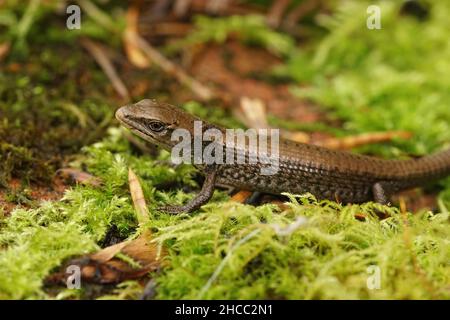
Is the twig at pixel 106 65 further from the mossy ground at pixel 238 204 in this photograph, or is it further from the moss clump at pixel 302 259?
the moss clump at pixel 302 259

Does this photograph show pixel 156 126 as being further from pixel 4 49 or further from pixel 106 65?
pixel 4 49

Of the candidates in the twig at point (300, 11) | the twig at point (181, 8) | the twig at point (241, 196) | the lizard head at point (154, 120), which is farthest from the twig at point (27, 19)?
the twig at point (300, 11)

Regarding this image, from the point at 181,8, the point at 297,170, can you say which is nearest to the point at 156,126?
the point at 297,170

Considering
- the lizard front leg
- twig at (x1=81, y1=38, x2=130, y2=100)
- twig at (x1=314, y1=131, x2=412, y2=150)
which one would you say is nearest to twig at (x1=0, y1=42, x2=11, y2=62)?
twig at (x1=81, y1=38, x2=130, y2=100)

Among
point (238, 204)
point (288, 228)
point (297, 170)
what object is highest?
point (297, 170)

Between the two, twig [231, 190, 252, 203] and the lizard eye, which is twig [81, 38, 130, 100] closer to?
the lizard eye

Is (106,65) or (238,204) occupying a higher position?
(106,65)

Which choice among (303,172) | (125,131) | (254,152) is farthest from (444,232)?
(125,131)
